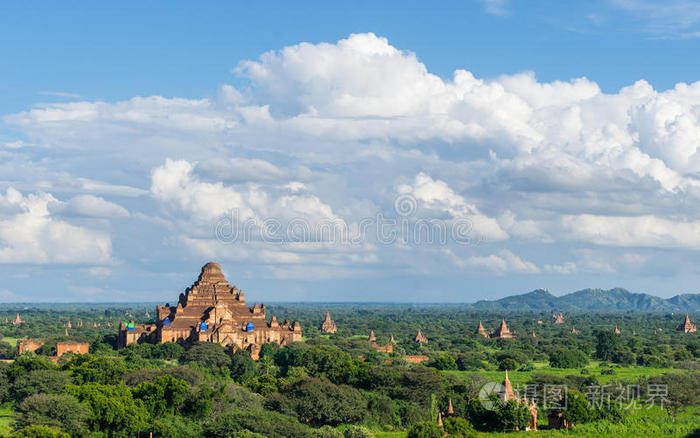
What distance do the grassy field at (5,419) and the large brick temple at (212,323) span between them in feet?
129

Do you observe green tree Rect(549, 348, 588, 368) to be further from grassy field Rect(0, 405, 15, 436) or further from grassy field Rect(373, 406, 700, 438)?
grassy field Rect(0, 405, 15, 436)

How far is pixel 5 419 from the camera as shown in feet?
254

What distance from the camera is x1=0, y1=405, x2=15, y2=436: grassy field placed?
67750 millimetres

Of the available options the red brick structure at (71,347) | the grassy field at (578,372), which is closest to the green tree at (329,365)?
the grassy field at (578,372)

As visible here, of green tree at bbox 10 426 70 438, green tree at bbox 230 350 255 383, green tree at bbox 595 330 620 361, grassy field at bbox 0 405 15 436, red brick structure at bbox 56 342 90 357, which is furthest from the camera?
green tree at bbox 595 330 620 361

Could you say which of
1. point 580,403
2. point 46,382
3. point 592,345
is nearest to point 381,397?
point 580,403

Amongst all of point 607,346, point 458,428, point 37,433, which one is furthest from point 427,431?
point 607,346

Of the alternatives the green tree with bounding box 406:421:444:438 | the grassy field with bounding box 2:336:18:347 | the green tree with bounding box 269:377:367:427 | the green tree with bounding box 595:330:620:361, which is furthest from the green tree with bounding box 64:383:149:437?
the green tree with bounding box 595:330:620:361

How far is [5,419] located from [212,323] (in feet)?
166

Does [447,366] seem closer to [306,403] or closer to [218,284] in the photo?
[218,284]

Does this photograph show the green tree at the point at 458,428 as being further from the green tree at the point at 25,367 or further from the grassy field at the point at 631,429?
the green tree at the point at 25,367

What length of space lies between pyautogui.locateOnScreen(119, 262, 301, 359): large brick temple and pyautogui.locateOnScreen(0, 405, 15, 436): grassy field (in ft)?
129

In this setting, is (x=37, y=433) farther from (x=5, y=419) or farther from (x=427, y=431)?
(x=427, y=431)

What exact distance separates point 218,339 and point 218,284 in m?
14.9
